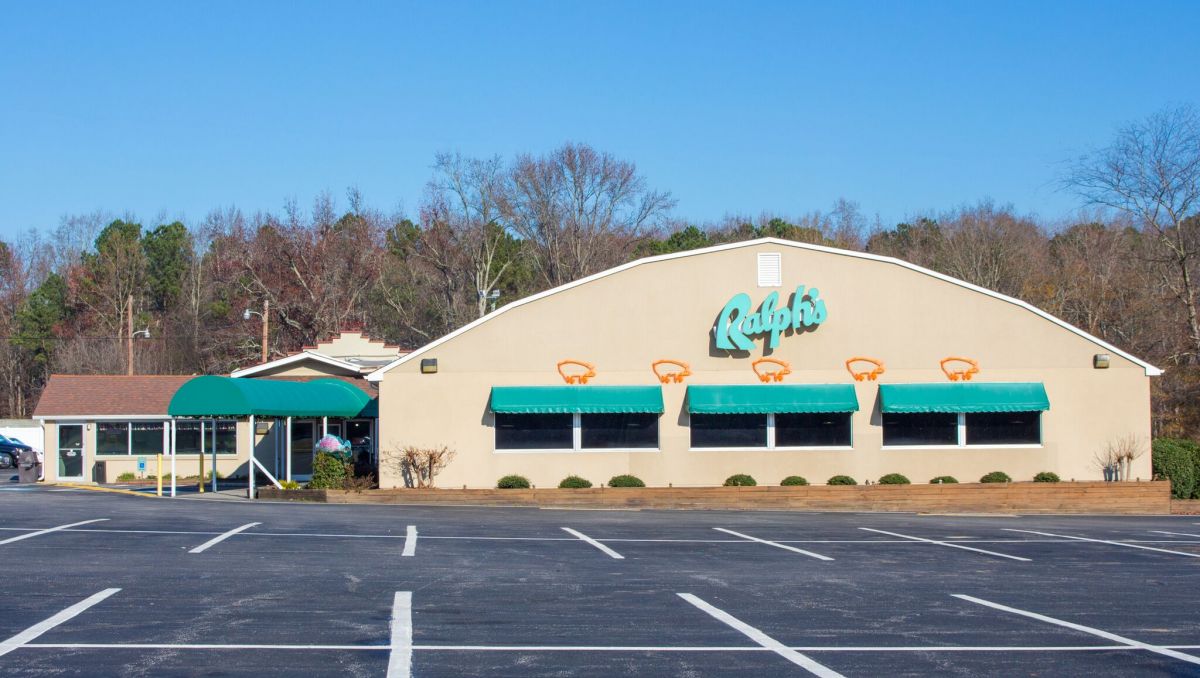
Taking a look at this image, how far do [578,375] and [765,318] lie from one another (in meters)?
5.09

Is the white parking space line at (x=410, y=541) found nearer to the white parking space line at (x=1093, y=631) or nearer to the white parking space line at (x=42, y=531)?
the white parking space line at (x=42, y=531)

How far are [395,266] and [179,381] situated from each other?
20.9 metres

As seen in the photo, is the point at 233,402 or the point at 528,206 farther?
the point at 528,206

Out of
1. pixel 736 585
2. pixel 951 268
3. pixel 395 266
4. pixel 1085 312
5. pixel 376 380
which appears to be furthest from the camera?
pixel 395 266

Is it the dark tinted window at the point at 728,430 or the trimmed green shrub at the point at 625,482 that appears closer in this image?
the trimmed green shrub at the point at 625,482

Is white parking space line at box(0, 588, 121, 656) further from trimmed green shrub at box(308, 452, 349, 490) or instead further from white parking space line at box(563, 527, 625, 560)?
trimmed green shrub at box(308, 452, 349, 490)

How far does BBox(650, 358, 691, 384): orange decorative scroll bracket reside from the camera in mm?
31156

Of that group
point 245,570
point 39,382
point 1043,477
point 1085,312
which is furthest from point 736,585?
point 39,382

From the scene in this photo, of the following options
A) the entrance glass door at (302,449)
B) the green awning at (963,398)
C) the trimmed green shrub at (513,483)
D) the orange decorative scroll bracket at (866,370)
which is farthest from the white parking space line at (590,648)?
the entrance glass door at (302,449)

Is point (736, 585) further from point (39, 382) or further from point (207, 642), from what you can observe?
point (39, 382)

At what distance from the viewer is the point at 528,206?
6109 cm

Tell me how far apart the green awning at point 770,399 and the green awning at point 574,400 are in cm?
116

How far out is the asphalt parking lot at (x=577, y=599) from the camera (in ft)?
31.3

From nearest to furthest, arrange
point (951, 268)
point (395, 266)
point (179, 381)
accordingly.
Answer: point (179, 381) < point (951, 268) < point (395, 266)
